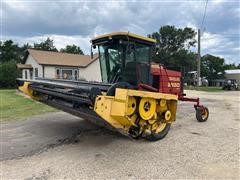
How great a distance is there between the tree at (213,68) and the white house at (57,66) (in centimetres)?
3340

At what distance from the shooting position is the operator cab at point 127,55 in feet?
18.3

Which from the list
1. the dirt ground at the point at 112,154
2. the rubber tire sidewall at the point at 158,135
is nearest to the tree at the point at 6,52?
the dirt ground at the point at 112,154

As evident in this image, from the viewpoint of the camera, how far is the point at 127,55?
5.74 m

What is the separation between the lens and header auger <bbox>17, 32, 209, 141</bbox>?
433 centimetres

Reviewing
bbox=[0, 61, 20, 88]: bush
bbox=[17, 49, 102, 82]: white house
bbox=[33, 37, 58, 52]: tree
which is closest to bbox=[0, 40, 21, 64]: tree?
bbox=[33, 37, 58, 52]: tree

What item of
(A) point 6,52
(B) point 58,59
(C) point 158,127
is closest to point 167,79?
(C) point 158,127

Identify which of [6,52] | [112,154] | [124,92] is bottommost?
[112,154]

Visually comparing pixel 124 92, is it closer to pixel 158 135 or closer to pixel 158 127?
pixel 158 127

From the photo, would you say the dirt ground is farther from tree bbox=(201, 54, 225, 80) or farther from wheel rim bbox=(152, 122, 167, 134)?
tree bbox=(201, 54, 225, 80)

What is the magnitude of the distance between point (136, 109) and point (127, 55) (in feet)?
5.00

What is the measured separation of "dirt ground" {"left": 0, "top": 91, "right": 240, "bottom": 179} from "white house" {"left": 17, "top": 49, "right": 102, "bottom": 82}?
18012mm

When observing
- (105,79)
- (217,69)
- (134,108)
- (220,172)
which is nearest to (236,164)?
(220,172)

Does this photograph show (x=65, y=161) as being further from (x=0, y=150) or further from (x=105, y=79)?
(x=105, y=79)

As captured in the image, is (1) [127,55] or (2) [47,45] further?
(2) [47,45]
